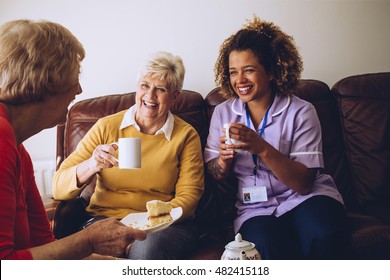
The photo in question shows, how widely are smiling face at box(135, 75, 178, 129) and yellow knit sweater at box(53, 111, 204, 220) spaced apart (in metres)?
0.07

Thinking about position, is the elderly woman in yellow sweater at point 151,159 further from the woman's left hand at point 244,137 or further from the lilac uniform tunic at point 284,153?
the woman's left hand at point 244,137

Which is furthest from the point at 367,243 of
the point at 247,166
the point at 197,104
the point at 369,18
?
the point at 369,18

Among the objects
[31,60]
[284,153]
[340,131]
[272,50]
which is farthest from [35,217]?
[340,131]

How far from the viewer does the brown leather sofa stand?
1.83 m

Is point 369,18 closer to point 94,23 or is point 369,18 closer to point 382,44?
point 382,44

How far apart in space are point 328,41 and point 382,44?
0.23 m

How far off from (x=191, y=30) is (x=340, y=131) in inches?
29.8

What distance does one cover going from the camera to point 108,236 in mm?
961

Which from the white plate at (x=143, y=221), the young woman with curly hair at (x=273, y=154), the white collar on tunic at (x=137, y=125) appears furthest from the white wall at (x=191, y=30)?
the white plate at (x=143, y=221)

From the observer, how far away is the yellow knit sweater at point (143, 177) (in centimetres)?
159

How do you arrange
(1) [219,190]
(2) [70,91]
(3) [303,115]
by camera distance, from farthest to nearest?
(1) [219,190] → (3) [303,115] → (2) [70,91]

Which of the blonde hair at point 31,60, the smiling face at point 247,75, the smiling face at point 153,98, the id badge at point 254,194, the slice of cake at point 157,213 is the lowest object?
the id badge at point 254,194

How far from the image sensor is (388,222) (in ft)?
5.37

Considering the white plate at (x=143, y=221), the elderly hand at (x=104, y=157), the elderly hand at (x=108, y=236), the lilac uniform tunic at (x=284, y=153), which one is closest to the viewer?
the elderly hand at (x=108, y=236)
